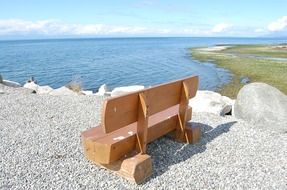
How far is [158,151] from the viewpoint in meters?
5.97

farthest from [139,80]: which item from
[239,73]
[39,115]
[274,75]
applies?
[39,115]

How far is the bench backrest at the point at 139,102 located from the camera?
4.47 meters

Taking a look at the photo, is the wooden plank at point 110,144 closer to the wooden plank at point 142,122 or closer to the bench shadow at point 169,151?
the wooden plank at point 142,122

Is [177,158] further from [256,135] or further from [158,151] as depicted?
[256,135]

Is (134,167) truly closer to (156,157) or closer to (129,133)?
(129,133)

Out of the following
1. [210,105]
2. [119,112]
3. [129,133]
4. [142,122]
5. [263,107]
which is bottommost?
[210,105]

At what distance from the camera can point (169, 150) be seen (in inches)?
238

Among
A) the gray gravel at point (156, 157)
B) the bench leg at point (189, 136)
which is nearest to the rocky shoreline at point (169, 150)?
the gray gravel at point (156, 157)

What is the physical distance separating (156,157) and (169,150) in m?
0.39

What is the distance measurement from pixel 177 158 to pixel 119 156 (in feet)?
4.08

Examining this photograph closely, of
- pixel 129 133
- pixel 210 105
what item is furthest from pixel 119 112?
pixel 210 105

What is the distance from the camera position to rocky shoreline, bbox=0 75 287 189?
16.0ft

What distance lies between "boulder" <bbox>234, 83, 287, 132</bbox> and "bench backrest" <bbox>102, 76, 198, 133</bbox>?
2658 mm

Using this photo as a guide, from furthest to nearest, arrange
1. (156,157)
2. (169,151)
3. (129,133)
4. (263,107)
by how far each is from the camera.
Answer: (263,107) < (169,151) < (156,157) < (129,133)
